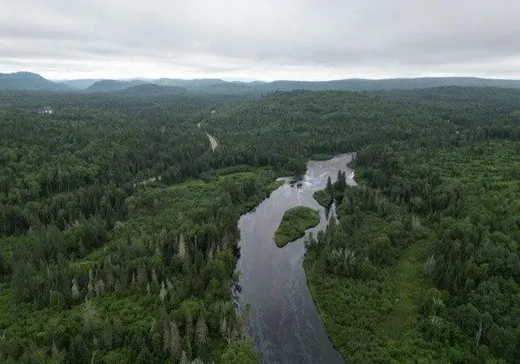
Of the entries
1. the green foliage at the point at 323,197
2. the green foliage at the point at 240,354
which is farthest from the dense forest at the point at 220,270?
the green foliage at the point at 323,197

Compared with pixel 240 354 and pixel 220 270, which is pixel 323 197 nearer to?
pixel 220 270

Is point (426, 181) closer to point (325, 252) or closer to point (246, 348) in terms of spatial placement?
point (325, 252)

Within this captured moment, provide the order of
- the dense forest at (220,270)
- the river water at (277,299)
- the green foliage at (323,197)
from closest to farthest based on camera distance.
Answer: the dense forest at (220,270), the river water at (277,299), the green foliage at (323,197)

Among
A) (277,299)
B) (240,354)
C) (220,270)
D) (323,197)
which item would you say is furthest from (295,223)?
(240,354)

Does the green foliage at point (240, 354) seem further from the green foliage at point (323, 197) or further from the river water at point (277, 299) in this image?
the green foliage at point (323, 197)

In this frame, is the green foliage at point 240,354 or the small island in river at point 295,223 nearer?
the green foliage at point 240,354

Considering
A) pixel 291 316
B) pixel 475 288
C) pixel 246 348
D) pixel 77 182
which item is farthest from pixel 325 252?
pixel 77 182

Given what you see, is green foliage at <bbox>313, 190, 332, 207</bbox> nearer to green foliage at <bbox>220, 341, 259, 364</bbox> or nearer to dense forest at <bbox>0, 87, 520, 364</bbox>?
dense forest at <bbox>0, 87, 520, 364</bbox>

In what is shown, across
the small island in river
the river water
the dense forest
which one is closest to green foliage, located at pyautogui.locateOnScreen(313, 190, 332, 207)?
the dense forest
